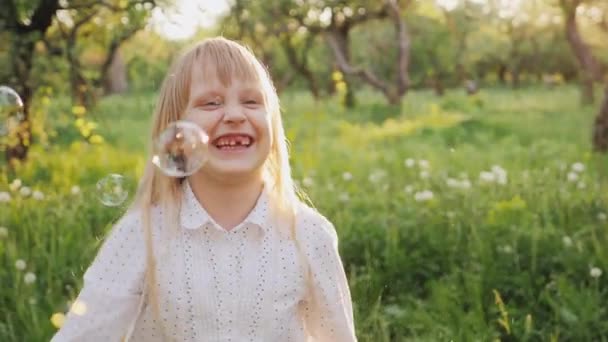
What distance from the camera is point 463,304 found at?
4008 millimetres

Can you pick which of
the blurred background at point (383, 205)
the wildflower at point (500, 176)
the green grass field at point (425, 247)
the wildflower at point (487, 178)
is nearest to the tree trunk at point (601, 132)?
the blurred background at point (383, 205)

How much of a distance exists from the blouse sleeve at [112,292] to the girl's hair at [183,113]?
0.03 meters

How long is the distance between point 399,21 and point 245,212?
13.6 meters

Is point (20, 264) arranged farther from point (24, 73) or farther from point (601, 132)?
point (601, 132)

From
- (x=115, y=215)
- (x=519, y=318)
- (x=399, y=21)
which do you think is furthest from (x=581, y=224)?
(x=399, y=21)

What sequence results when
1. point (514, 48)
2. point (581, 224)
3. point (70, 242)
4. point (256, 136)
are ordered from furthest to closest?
1. point (514, 48)
2. point (581, 224)
3. point (70, 242)
4. point (256, 136)

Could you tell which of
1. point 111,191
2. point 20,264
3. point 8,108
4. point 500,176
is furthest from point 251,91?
point 500,176

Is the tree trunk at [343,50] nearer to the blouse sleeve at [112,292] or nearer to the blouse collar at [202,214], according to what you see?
the blouse collar at [202,214]

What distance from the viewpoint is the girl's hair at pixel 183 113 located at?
7.79 feet

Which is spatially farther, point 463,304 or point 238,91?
point 463,304

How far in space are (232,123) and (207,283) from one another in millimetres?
388

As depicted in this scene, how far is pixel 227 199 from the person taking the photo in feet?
8.00

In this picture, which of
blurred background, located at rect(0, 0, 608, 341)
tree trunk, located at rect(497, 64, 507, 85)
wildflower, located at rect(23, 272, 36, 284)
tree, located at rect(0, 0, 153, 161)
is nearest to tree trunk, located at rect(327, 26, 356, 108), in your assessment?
blurred background, located at rect(0, 0, 608, 341)

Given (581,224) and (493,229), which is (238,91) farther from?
A: (581,224)
